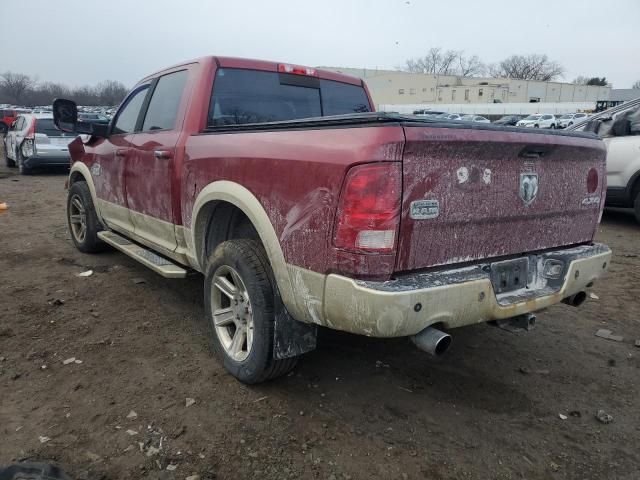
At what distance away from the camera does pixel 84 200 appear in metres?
5.34

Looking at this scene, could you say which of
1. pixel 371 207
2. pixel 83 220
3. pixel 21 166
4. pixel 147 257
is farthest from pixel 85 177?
pixel 21 166

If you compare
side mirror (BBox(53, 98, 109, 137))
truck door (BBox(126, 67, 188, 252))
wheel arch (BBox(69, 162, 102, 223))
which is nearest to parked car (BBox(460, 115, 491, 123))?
truck door (BBox(126, 67, 188, 252))

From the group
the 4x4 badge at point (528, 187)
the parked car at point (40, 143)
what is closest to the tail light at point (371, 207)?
the 4x4 badge at point (528, 187)

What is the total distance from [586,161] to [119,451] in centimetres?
302

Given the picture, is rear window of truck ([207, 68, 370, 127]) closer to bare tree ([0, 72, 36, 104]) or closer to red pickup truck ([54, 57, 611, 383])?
Answer: red pickup truck ([54, 57, 611, 383])

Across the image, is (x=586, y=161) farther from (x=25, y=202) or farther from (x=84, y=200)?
(x=25, y=202)

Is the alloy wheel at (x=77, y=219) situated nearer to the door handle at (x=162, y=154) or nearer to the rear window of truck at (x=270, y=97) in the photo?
the door handle at (x=162, y=154)

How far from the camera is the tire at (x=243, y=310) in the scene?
2701 mm

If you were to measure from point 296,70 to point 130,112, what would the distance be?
1718mm

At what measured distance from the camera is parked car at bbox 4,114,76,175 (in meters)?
12.9

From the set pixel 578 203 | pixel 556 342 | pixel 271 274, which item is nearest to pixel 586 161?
pixel 578 203

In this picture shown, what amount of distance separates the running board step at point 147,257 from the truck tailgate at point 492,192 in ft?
6.57

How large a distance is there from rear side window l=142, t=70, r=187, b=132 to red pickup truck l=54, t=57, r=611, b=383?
0.07 feet

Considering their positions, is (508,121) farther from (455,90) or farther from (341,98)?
(455,90)
